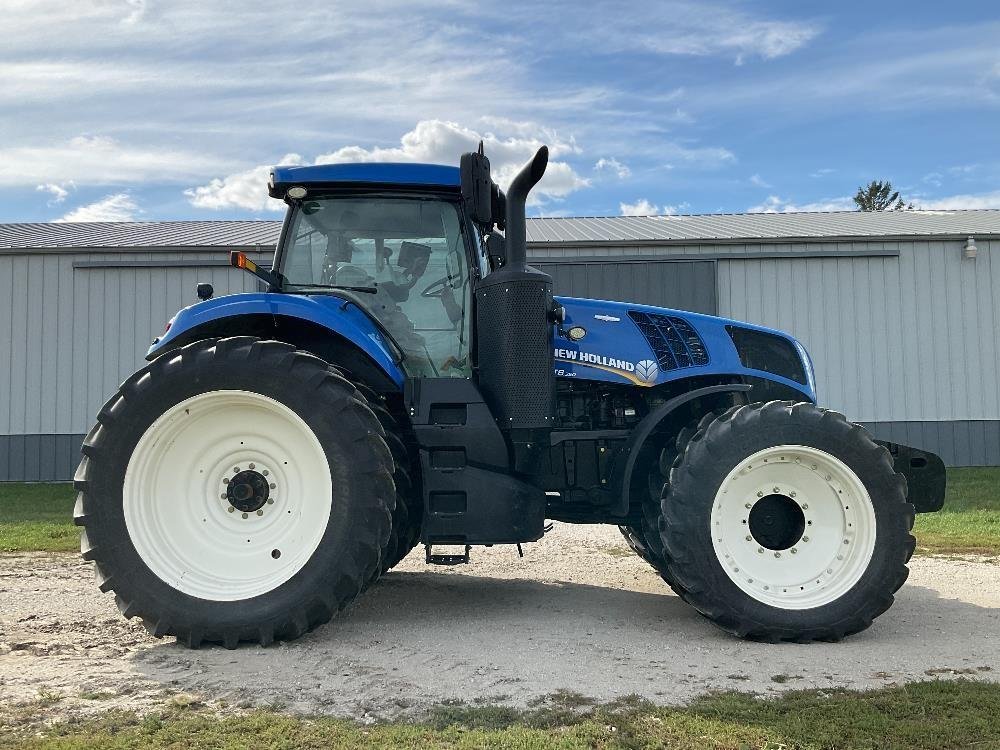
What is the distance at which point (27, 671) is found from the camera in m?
3.97

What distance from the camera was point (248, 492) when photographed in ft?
15.2

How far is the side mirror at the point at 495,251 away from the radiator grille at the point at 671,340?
0.85 m

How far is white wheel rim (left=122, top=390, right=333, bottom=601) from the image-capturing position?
14.8 feet

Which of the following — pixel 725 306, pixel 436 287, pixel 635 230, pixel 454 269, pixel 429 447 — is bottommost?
pixel 429 447

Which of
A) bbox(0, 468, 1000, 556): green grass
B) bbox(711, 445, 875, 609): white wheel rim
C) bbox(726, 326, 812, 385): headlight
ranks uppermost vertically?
bbox(726, 326, 812, 385): headlight

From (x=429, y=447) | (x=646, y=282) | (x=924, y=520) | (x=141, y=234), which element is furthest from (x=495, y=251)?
(x=141, y=234)

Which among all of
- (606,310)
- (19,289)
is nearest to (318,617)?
(606,310)

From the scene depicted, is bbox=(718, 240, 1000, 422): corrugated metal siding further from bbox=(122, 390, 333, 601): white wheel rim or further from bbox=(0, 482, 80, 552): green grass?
bbox=(122, 390, 333, 601): white wheel rim

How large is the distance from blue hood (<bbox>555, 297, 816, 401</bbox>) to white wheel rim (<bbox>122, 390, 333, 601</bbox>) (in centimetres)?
163

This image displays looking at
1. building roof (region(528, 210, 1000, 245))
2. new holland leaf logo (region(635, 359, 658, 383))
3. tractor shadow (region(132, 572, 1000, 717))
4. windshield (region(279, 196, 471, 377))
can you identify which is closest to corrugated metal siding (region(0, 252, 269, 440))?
building roof (region(528, 210, 1000, 245))

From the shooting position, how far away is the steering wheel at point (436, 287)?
5.12 meters

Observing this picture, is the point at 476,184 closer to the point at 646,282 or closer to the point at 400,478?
the point at 400,478

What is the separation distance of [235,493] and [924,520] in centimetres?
771

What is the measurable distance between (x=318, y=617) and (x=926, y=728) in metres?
2.76
